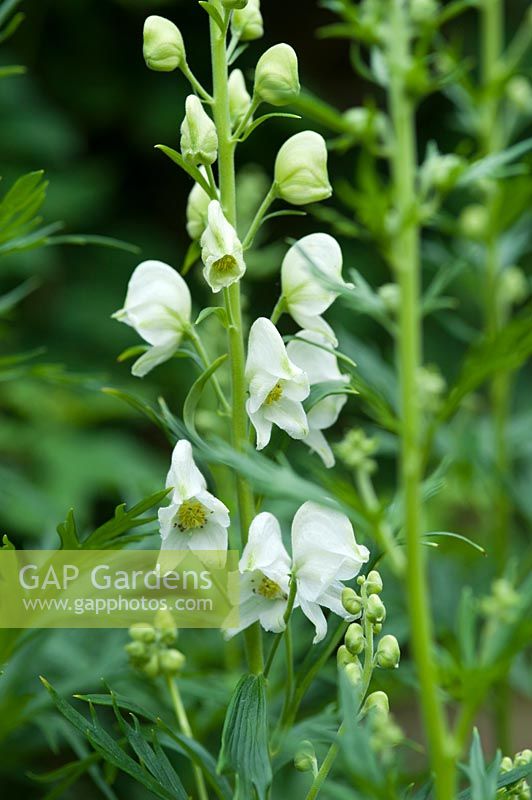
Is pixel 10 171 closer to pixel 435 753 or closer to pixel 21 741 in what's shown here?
pixel 21 741

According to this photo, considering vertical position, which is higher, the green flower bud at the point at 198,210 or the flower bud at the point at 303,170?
the flower bud at the point at 303,170

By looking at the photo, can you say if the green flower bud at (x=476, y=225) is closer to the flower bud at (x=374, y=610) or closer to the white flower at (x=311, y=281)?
the white flower at (x=311, y=281)

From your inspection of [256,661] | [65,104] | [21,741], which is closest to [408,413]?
[256,661]

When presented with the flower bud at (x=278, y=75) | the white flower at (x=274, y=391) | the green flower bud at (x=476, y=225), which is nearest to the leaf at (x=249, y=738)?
the white flower at (x=274, y=391)

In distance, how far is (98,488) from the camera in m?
2.08

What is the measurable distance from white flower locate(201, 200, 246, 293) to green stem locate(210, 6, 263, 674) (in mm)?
27

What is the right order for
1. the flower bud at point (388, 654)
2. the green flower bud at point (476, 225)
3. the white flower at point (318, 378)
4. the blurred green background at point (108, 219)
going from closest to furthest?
the flower bud at point (388, 654)
the white flower at point (318, 378)
the green flower bud at point (476, 225)
the blurred green background at point (108, 219)

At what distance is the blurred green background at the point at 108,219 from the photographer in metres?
2.06

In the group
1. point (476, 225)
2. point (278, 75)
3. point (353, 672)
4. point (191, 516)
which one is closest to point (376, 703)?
point (353, 672)

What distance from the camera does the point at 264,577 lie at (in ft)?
2.35

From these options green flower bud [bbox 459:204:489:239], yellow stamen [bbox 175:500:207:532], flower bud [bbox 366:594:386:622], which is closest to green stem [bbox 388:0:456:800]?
flower bud [bbox 366:594:386:622]

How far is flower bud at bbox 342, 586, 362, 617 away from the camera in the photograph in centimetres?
66

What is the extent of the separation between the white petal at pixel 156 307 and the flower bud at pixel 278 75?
148 millimetres

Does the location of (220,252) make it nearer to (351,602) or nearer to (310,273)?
(310,273)
